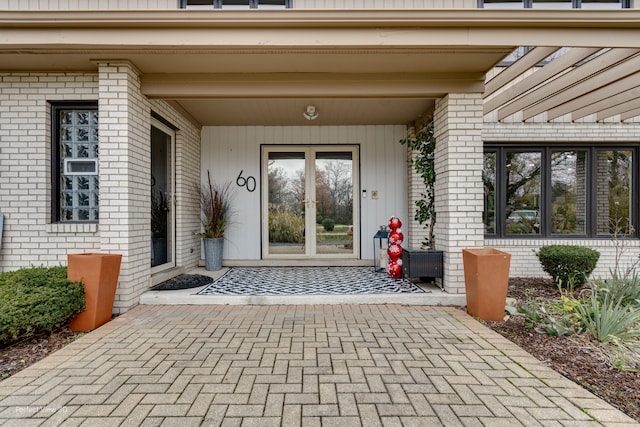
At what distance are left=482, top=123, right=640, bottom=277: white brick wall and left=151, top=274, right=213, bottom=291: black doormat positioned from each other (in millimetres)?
4587

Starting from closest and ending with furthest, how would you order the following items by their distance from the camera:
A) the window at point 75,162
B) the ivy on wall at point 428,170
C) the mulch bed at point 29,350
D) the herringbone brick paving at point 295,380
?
the herringbone brick paving at point 295,380 < the mulch bed at point 29,350 < the window at point 75,162 < the ivy on wall at point 428,170

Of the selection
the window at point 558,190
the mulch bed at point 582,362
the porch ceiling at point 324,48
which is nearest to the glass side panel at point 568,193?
the window at point 558,190

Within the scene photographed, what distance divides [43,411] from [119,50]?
3.18 metres

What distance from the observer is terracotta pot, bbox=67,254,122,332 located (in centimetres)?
306

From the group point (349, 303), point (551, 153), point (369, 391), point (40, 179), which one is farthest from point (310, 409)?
point (551, 153)

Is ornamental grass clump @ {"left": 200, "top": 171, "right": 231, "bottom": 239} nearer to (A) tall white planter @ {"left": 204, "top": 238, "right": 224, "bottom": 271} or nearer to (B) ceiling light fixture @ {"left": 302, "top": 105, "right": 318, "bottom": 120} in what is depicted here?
(A) tall white planter @ {"left": 204, "top": 238, "right": 224, "bottom": 271}

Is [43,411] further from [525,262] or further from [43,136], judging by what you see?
[525,262]

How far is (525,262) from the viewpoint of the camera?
5516mm

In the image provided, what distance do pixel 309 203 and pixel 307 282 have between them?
1.89m

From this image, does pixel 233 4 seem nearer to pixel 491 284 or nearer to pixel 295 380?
pixel 295 380

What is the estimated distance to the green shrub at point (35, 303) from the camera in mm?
2480

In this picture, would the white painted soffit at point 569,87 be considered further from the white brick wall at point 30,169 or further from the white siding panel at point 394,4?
the white brick wall at point 30,169

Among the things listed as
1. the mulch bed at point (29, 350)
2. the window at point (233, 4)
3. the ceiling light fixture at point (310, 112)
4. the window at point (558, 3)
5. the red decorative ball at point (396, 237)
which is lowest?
the mulch bed at point (29, 350)

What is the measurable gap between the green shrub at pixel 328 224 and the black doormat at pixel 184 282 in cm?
224
